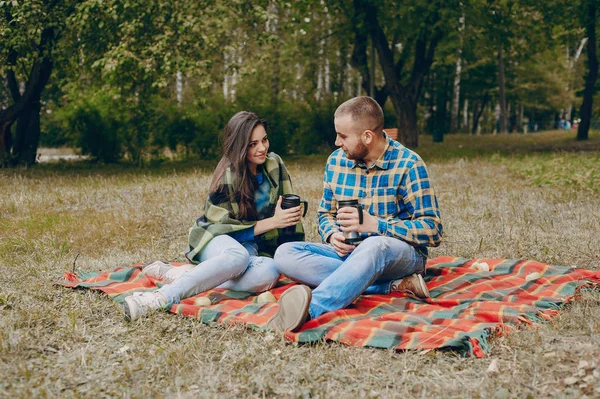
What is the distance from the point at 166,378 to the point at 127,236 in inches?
156

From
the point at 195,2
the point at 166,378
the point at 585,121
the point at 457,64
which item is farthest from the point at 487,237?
the point at 457,64

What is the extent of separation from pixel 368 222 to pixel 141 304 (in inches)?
61.8

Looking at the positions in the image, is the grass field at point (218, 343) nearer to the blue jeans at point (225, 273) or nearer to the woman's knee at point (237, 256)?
the blue jeans at point (225, 273)

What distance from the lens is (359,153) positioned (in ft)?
14.4

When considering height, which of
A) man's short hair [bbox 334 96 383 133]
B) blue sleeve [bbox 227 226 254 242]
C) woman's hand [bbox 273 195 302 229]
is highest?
man's short hair [bbox 334 96 383 133]

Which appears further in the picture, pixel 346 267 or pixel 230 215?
pixel 230 215

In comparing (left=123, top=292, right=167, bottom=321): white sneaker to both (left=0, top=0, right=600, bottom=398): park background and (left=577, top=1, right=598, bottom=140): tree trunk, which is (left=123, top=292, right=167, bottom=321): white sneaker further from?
(left=577, top=1, right=598, bottom=140): tree trunk

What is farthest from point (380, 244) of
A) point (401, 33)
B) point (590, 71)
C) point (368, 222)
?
point (590, 71)

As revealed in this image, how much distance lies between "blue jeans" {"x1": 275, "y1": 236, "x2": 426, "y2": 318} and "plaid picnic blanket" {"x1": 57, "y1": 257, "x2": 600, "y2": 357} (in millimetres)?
110

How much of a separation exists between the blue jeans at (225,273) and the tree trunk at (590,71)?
19673 mm

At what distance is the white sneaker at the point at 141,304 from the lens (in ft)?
13.5

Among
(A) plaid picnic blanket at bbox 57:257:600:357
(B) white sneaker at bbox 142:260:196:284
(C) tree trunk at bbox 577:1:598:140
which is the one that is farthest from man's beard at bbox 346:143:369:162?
(C) tree trunk at bbox 577:1:598:140

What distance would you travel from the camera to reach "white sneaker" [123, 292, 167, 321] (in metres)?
4.11

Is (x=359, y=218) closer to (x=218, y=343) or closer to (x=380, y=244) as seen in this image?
(x=380, y=244)
